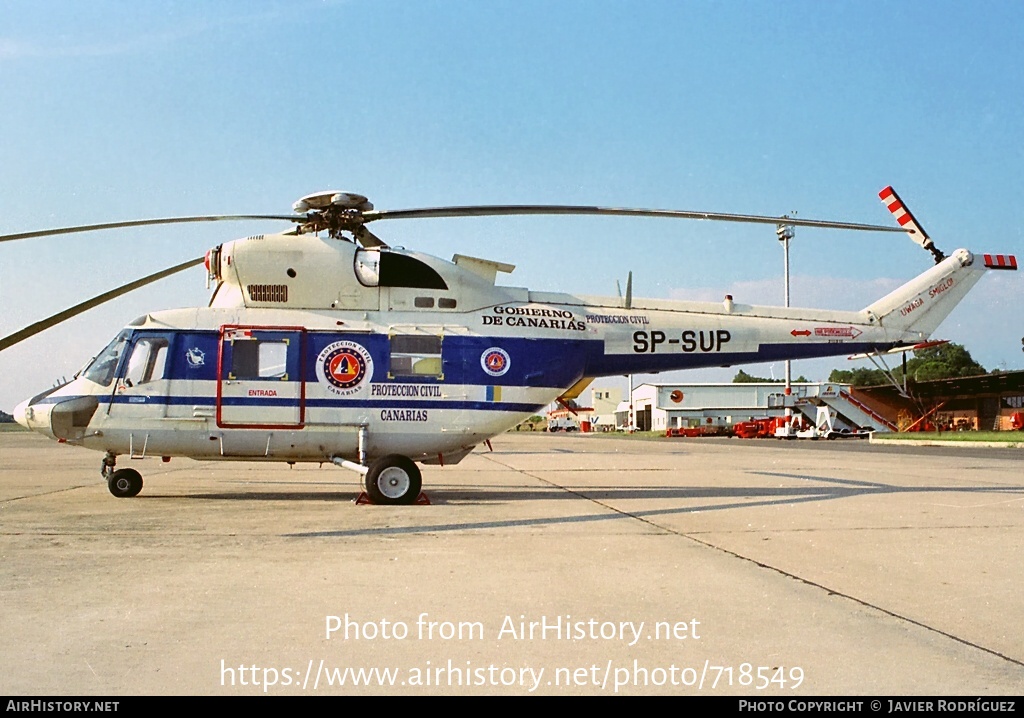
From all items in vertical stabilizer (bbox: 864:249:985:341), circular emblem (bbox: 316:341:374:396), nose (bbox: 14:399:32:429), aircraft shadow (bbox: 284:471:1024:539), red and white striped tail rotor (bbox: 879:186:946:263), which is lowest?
aircraft shadow (bbox: 284:471:1024:539)

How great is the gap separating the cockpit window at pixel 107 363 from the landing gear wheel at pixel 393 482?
4.21m

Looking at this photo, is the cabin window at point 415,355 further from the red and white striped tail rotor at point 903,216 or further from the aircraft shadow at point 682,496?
the red and white striped tail rotor at point 903,216

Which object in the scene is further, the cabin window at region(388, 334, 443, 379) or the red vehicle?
the red vehicle

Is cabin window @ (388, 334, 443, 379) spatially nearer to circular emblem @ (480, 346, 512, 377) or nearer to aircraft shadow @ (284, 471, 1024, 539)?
circular emblem @ (480, 346, 512, 377)

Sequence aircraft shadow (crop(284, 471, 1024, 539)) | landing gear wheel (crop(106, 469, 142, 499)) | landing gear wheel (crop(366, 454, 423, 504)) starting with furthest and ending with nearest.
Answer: landing gear wheel (crop(106, 469, 142, 499)) < landing gear wheel (crop(366, 454, 423, 504)) < aircraft shadow (crop(284, 471, 1024, 539))

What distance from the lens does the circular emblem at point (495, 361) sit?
12523 millimetres

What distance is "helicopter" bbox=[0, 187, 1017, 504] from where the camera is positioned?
1181 cm

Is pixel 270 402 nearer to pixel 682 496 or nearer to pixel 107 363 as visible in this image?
pixel 107 363

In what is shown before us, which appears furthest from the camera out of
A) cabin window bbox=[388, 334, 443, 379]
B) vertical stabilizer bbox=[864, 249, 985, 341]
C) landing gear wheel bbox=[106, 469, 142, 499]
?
vertical stabilizer bbox=[864, 249, 985, 341]

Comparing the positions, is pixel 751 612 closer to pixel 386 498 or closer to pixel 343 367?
pixel 386 498

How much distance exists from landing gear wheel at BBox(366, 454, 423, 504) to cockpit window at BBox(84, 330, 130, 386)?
421 centimetres

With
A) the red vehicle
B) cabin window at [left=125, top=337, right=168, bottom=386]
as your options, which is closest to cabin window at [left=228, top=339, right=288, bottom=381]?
cabin window at [left=125, top=337, right=168, bottom=386]

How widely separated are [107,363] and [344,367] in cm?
355
